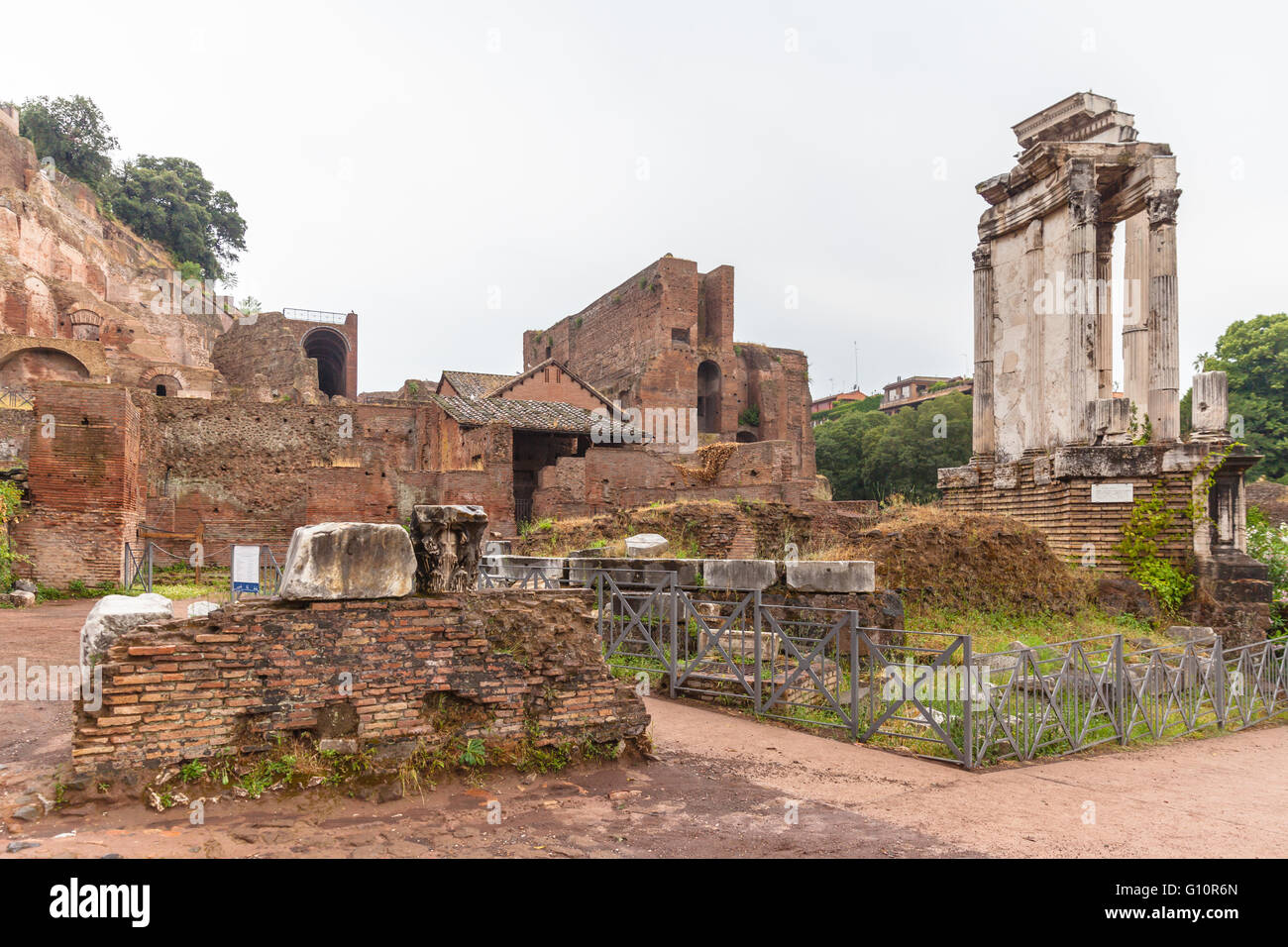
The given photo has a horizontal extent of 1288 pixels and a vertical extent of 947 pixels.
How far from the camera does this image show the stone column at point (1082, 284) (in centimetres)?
1384

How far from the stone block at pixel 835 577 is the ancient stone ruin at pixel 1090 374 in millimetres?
6066

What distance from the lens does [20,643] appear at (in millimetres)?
10672

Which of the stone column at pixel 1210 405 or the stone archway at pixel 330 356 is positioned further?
the stone archway at pixel 330 356

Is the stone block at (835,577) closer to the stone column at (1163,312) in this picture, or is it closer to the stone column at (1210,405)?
the stone column at (1210,405)

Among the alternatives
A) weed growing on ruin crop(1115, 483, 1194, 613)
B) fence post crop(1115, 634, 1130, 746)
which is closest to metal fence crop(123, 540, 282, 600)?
fence post crop(1115, 634, 1130, 746)

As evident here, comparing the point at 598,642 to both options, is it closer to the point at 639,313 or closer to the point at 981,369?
the point at 981,369

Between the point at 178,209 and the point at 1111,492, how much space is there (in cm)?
5647

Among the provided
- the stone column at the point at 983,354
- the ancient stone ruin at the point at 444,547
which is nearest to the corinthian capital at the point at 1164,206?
the stone column at the point at 983,354

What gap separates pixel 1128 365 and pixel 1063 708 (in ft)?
31.0

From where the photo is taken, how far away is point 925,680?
23.8 ft

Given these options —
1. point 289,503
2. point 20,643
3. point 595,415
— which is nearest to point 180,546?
point 289,503

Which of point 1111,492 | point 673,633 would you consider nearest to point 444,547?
point 673,633

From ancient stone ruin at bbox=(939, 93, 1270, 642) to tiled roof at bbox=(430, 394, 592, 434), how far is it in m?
14.0

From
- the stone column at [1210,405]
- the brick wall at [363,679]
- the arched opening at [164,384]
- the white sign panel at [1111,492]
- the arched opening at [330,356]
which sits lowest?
the brick wall at [363,679]
